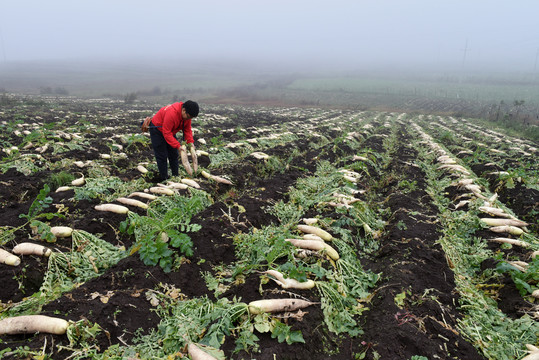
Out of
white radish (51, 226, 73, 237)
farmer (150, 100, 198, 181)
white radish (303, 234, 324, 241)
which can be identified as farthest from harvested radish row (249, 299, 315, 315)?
farmer (150, 100, 198, 181)

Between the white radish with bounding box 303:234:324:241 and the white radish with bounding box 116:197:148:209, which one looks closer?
the white radish with bounding box 303:234:324:241

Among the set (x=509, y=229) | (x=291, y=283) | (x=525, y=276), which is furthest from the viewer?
(x=509, y=229)

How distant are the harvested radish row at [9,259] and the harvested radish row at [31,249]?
4.4 inches

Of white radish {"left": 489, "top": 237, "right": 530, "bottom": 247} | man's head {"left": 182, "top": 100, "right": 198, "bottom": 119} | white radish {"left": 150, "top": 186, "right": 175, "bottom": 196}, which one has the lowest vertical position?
white radish {"left": 489, "top": 237, "right": 530, "bottom": 247}

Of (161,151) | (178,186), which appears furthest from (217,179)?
(161,151)

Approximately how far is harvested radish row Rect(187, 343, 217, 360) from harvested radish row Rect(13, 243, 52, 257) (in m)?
2.29

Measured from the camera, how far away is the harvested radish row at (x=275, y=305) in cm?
281

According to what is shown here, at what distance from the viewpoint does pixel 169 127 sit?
5.95 m

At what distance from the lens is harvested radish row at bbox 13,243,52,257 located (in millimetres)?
3394

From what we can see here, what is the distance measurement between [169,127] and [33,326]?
13.9ft

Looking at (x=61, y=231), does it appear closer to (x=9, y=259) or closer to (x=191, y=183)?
(x=9, y=259)

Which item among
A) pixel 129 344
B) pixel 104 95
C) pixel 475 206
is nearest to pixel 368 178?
pixel 475 206

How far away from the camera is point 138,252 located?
3.65 metres

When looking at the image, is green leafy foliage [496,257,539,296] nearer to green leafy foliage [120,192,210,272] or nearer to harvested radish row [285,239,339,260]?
harvested radish row [285,239,339,260]
